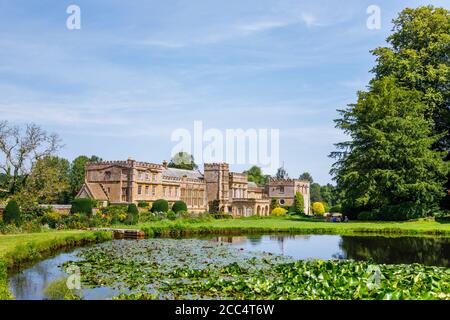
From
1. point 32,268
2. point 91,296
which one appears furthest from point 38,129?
point 91,296

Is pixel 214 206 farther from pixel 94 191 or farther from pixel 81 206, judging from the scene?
pixel 81 206

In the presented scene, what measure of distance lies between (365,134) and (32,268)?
93.1ft

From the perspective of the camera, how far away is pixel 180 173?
5975cm

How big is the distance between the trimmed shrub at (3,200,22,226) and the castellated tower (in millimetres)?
A: 34404

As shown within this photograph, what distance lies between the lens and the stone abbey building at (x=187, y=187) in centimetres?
4791

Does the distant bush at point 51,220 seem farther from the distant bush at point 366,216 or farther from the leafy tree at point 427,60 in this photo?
the leafy tree at point 427,60

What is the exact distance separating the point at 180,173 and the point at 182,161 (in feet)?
91.8

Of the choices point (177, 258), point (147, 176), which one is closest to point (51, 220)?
point (177, 258)

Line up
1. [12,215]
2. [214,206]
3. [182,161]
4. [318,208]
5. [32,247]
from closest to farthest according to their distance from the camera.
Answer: [32,247] < [12,215] < [214,206] < [318,208] < [182,161]

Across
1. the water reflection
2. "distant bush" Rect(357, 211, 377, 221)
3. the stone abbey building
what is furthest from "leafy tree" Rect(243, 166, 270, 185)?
the water reflection

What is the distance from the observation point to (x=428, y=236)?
29.7 metres

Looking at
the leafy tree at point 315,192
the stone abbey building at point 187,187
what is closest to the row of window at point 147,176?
the stone abbey building at point 187,187

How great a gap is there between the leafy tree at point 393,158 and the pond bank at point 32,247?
21.1 metres

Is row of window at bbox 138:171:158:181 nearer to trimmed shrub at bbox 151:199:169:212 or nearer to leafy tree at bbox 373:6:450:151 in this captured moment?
trimmed shrub at bbox 151:199:169:212
